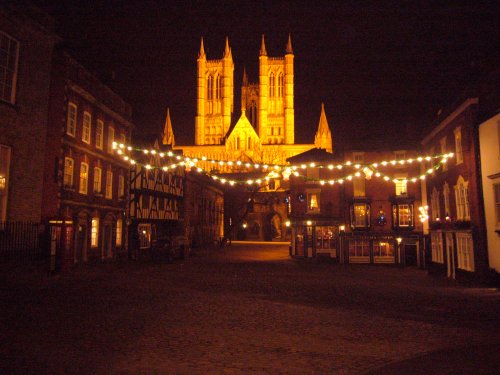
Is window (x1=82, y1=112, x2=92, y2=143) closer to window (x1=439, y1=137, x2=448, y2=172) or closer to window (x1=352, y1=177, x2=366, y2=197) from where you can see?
window (x1=352, y1=177, x2=366, y2=197)

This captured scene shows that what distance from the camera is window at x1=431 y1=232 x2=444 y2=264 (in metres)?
23.0

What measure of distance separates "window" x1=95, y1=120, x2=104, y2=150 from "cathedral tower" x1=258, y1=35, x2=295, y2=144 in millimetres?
65683

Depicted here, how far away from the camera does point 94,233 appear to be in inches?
993

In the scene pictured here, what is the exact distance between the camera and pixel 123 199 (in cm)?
2931

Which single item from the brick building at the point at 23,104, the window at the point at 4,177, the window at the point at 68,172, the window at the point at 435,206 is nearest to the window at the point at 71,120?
the window at the point at 68,172

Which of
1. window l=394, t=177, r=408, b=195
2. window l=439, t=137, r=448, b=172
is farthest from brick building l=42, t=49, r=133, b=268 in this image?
window l=394, t=177, r=408, b=195

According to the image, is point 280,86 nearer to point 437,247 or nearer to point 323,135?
point 323,135

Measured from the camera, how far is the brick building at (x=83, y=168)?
1811cm

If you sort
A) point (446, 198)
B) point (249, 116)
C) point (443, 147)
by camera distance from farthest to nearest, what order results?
point (249, 116) < point (443, 147) < point (446, 198)

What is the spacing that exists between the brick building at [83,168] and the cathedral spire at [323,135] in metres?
67.4

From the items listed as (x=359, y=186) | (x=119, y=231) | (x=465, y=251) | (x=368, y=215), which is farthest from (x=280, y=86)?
(x=465, y=251)

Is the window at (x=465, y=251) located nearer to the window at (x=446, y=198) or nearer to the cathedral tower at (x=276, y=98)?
the window at (x=446, y=198)

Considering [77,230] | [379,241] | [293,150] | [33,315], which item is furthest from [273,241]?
[33,315]

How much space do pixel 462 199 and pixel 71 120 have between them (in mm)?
20338
